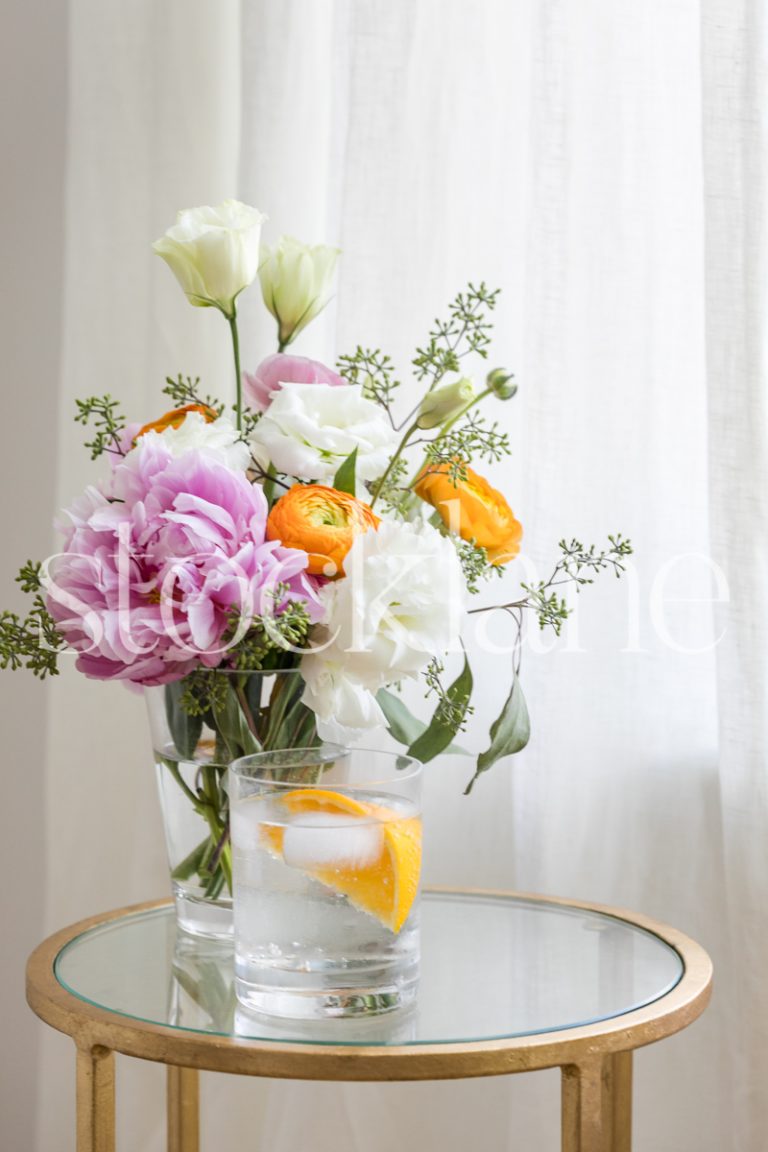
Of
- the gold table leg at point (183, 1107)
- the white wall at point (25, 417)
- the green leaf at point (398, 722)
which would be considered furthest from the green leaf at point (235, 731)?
the white wall at point (25, 417)

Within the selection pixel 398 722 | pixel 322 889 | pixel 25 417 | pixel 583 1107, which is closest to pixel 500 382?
pixel 398 722

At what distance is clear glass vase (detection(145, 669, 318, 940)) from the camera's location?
2.97 ft

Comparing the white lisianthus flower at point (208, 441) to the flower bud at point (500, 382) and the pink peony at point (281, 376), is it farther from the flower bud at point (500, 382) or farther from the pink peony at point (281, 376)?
the flower bud at point (500, 382)

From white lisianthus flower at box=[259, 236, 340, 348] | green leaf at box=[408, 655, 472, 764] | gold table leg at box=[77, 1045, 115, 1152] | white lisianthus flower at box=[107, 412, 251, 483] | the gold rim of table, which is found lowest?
gold table leg at box=[77, 1045, 115, 1152]

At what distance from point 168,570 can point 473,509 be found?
0.23 meters

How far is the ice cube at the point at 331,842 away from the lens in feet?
2.59

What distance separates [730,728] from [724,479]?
0.74 ft

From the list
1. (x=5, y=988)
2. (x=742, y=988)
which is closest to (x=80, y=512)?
(x=742, y=988)

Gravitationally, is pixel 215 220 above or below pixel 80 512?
above

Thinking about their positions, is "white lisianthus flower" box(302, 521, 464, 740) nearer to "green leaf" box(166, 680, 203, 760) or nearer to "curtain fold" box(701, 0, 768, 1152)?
"green leaf" box(166, 680, 203, 760)

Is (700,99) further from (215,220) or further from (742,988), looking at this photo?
(742,988)

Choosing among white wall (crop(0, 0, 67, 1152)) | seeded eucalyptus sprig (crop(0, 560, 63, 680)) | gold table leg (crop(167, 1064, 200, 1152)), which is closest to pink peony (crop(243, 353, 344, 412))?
seeded eucalyptus sprig (crop(0, 560, 63, 680))

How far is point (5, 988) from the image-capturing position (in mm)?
1617

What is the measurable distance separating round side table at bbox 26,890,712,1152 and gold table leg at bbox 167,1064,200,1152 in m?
0.16
